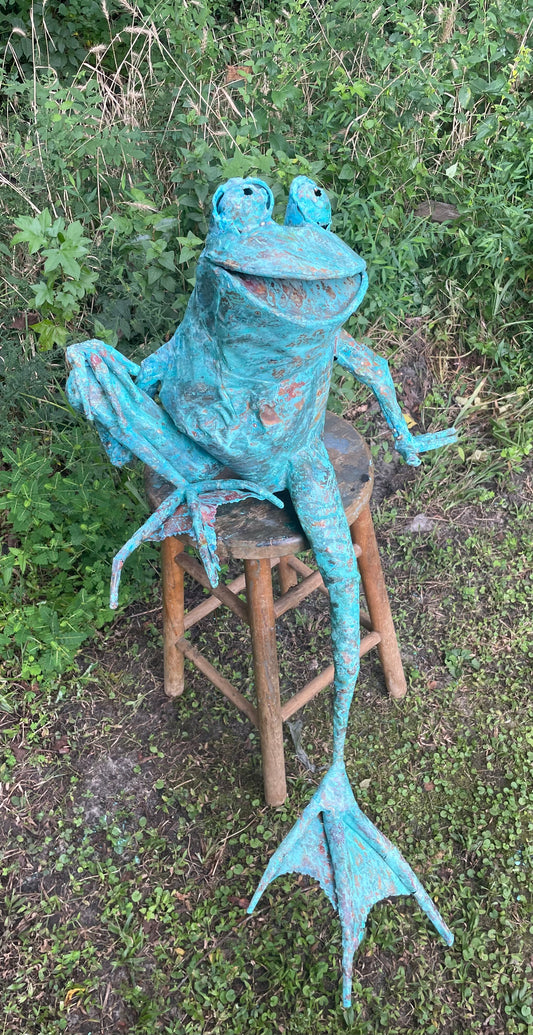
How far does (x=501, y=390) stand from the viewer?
3.00 metres

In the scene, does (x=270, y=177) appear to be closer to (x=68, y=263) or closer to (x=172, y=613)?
(x=68, y=263)

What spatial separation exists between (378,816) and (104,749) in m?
0.80

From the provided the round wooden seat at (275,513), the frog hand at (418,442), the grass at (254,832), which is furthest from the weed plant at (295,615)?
the frog hand at (418,442)

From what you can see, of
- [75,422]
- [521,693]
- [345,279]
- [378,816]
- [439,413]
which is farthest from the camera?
[439,413]

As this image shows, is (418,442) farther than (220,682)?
No

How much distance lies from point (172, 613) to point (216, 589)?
0.88 feet

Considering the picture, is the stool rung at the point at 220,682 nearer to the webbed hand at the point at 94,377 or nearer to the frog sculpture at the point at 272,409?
the frog sculpture at the point at 272,409

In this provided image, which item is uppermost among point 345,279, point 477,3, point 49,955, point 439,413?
point 477,3

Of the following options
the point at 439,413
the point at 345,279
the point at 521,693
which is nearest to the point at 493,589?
the point at 521,693

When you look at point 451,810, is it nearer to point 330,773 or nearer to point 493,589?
point 330,773

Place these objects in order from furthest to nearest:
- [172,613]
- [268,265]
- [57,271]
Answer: [57,271] < [172,613] < [268,265]

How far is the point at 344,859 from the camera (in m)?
1.70

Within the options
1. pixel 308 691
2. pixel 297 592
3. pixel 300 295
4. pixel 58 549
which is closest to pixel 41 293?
pixel 58 549

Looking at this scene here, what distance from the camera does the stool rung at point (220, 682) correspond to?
1.98 meters
